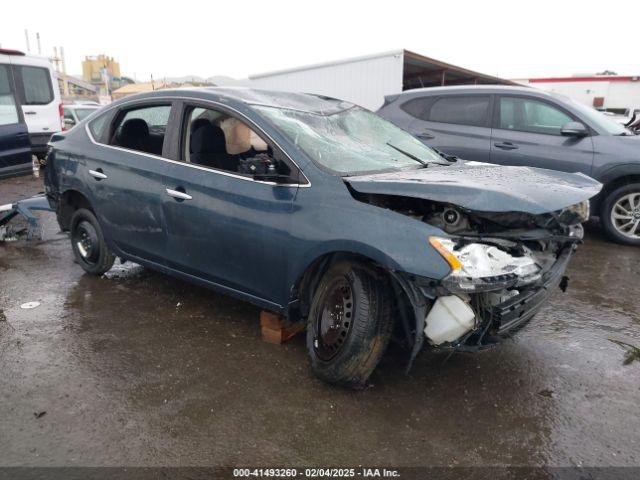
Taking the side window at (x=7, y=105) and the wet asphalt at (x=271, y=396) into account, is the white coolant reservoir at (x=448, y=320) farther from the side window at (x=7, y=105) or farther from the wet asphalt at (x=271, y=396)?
the side window at (x=7, y=105)

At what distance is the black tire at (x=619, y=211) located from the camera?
5.53 m

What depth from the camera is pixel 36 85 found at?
385 inches

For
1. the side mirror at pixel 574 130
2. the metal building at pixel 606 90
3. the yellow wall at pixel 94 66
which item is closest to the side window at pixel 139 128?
the side mirror at pixel 574 130

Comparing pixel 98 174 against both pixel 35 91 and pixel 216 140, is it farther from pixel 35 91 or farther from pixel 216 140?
pixel 35 91

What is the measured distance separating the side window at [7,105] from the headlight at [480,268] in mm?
7250

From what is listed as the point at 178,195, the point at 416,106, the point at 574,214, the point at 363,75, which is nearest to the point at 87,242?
the point at 178,195

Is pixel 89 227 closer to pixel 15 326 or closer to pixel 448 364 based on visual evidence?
pixel 15 326

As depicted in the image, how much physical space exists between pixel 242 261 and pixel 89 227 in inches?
79.4

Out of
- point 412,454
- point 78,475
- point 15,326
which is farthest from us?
A: point 15,326

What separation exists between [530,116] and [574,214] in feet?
12.4

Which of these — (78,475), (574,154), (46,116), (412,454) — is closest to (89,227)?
(78,475)

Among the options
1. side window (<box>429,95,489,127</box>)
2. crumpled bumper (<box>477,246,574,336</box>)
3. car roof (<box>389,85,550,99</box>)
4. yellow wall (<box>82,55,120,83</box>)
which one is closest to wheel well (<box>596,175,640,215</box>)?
car roof (<box>389,85,550,99</box>)

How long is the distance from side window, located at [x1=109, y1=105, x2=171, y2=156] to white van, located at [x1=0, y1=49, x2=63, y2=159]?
21.2 ft

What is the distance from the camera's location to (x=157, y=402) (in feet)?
8.87
